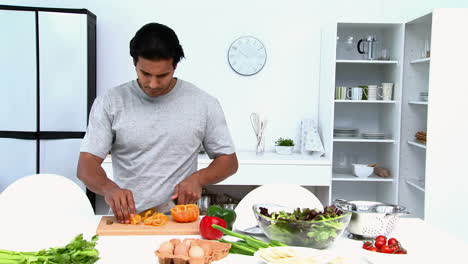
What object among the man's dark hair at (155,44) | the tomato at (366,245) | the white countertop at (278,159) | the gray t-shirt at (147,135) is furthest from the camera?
the white countertop at (278,159)

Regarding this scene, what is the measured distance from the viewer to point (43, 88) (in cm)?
384

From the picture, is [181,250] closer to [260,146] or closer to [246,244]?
[246,244]

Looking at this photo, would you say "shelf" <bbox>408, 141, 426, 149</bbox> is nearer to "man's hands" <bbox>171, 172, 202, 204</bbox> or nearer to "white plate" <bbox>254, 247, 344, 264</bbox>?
"man's hands" <bbox>171, 172, 202, 204</bbox>

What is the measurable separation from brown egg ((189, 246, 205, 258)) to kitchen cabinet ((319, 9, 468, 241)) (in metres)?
2.73

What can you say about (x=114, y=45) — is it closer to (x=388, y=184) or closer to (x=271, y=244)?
(x=388, y=184)

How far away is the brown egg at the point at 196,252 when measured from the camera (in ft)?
4.75

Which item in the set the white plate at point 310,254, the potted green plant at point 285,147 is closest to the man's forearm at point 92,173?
the white plate at point 310,254

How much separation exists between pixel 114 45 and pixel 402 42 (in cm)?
224

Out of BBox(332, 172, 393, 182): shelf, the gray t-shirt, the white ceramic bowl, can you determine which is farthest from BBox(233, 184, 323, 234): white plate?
the white ceramic bowl

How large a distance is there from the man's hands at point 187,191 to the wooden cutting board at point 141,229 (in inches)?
7.6

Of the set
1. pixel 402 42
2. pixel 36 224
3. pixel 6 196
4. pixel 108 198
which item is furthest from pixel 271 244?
pixel 402 42

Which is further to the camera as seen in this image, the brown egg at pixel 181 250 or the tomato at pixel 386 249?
the tomato at pixel 386 249

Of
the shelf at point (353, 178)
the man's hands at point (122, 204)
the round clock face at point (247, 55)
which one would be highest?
the round clock face at point (247, 55)

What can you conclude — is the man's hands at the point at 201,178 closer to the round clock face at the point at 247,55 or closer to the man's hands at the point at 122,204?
the man's hands at the point at 122,204
